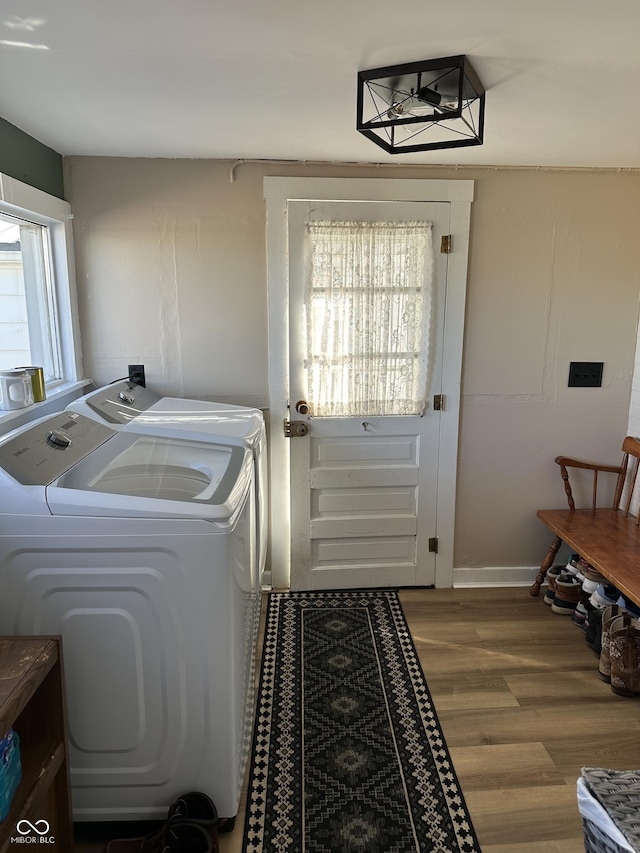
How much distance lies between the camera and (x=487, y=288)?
2.77 m

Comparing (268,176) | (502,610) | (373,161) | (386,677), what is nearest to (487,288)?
(373,161)

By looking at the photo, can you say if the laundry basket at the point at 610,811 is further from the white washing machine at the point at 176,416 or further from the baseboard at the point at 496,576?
the baseboard at the point at 496,576

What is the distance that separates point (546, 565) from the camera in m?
2.92

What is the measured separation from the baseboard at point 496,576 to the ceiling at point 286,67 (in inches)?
79.0

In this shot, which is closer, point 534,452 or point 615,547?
point 615,547

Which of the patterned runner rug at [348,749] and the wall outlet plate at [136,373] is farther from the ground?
the wall outlet plate at [136,373]

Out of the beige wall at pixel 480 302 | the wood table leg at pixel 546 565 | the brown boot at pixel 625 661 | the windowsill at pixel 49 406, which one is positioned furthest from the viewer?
the wood table leg at pixel 546 565

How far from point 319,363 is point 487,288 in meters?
0.89

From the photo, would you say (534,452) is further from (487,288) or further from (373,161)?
(373,161)

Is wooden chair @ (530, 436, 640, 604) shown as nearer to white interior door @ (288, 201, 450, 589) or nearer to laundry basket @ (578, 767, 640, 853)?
white interior door @ (288, 201, 450, 589)

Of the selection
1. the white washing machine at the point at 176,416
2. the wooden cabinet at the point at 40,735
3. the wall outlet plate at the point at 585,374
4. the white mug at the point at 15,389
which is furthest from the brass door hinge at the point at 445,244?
the wooden cabinet at the point at 40,735

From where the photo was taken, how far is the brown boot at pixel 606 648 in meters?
2.27

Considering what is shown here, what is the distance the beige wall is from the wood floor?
43cm

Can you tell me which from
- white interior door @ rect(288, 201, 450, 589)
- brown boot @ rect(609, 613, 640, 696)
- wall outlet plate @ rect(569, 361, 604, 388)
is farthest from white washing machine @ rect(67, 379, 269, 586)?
wall outlet plate @ rect(569, 361, 604, 388)
